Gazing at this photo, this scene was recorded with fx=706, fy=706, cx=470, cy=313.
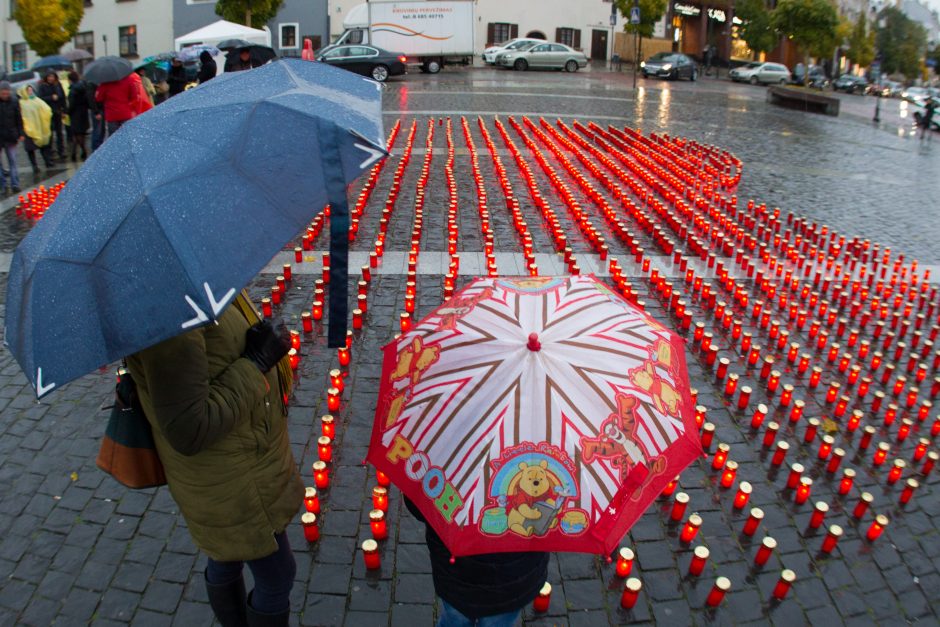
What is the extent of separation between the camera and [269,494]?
271 centimetres

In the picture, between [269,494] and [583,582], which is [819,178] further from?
[269,494]

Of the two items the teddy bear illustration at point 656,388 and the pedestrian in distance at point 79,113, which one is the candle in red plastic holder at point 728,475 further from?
the pedestrian in distance at point 79,113

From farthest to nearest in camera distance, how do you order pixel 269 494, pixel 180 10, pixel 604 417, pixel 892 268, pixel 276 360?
pixel 180 10, pixel 892 268, pixel 269 494, pixel 276 360, pixel 604 417

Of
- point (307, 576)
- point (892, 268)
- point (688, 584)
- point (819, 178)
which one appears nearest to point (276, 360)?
point (307, 576)

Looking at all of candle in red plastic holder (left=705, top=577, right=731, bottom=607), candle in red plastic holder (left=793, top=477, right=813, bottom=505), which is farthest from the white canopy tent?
candle in red plastic holder (left=705, top=577, right=731, bottom=607)

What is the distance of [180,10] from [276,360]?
1520 inches

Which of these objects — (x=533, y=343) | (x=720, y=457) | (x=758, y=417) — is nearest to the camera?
(x=533, y=343)

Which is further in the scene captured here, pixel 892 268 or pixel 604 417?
pixel 892 268

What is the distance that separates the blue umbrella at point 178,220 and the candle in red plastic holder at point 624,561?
2053 millimetres

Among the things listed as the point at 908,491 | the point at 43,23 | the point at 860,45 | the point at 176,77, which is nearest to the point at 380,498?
the point at 908,491

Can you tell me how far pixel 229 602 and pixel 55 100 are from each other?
13248mm

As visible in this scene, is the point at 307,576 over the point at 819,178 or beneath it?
beneath

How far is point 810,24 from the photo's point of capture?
1093 inches

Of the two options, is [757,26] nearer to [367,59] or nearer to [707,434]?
[367,59]
